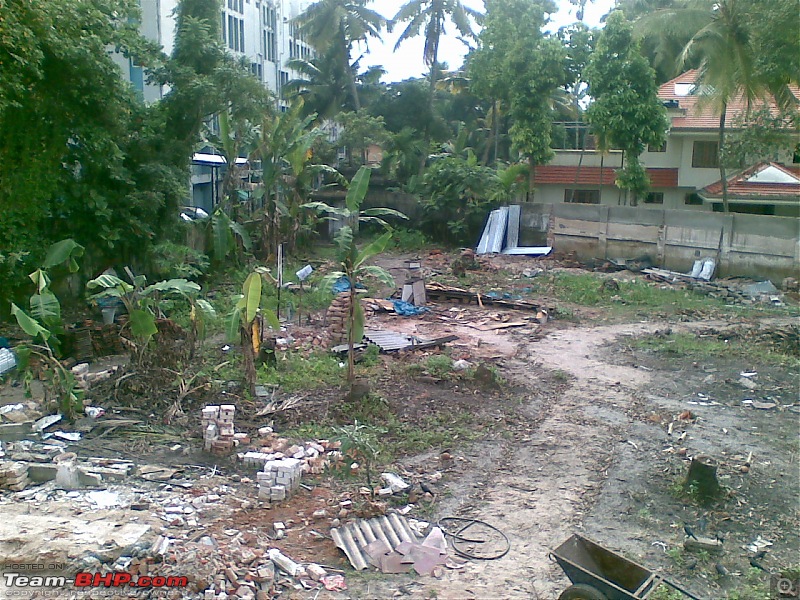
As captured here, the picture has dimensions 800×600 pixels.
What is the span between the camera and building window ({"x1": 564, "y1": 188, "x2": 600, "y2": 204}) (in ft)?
90.6

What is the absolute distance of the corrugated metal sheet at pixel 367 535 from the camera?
18.8ft

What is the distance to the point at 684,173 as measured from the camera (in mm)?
25953

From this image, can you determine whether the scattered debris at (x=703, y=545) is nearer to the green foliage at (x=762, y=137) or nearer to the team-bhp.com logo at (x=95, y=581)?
the team-bhp.com logo at (x=95, y=581)

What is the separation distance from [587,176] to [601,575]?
23612 millimetres

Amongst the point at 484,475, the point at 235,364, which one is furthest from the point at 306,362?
the point at 484,475

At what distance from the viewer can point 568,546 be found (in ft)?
17.4

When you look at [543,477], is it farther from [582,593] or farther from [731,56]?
[731,56]

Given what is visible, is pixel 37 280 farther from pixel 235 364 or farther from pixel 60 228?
pixel 60 228

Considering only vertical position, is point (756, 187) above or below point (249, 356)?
above

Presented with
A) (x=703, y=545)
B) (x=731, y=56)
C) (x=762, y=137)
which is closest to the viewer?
(x=703, y=545)

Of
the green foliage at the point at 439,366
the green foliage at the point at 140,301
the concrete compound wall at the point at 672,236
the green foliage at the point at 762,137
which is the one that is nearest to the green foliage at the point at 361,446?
the green foliage at the point at 439,366

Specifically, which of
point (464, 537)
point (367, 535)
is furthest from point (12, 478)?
point (464, 537)

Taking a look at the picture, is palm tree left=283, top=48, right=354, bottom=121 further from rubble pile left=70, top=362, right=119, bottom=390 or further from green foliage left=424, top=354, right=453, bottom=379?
rubble pile left=70, top=362, right=119, bottom=390

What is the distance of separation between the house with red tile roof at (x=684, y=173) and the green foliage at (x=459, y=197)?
15.2 feet
